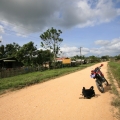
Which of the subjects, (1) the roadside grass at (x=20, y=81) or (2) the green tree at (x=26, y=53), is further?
(2) the green tree at (x=26, y=53)

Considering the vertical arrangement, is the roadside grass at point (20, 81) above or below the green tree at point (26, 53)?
below

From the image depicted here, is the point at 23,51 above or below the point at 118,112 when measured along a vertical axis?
above

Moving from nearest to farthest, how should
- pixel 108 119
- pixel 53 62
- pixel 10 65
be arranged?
pixel 108 119 → pixel 10 65 → pixel 53 62

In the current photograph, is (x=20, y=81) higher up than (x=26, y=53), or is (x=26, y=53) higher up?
(x=26, y=53)

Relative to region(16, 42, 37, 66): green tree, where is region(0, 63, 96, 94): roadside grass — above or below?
below

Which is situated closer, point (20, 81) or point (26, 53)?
point (20, 81)

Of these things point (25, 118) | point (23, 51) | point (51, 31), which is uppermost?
point (51, 31)

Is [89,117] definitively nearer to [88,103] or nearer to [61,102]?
[88,103]

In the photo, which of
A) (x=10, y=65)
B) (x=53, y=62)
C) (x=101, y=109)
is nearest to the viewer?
(x=101, y=109)

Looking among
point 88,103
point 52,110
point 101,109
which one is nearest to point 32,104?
point 52,110

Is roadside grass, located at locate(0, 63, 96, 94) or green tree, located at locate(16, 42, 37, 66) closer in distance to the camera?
roadside grass, located at locate(0, 63, 96, 94)

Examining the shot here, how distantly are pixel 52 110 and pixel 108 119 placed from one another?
1.80 m

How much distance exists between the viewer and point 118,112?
476cm

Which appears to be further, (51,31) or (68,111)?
(51,31)
